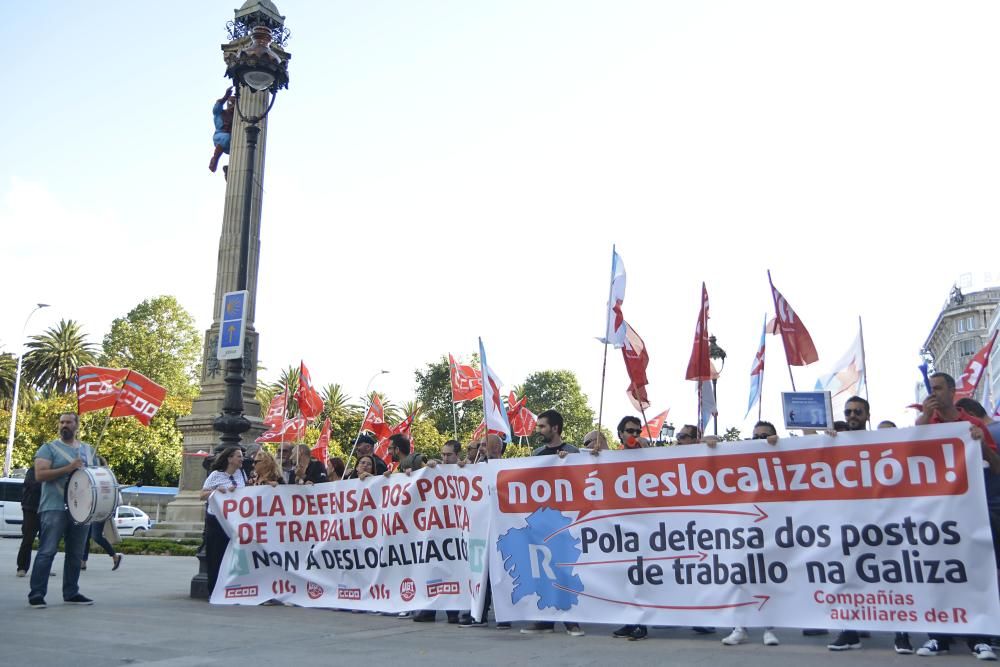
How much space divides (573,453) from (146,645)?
3563mm

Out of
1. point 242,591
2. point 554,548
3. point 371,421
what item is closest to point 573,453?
point 554,548

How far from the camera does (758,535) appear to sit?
6.64 metres

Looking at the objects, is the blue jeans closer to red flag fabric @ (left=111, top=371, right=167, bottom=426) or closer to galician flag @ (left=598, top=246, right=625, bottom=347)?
galician flag @ (left=598, top=246, right=625, bottom=347)

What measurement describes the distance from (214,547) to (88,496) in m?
1.76

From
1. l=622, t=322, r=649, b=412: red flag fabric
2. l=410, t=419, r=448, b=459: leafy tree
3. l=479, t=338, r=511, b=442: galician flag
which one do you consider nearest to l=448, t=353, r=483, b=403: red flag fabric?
l=622, t=322, r=649, b=412: red flag fabric

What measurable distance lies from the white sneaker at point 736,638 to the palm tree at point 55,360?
59.0m

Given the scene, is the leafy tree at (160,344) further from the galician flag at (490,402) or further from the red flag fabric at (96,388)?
the galician flag at (490,402)

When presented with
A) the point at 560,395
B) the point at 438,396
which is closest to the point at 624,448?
the point at 438,396

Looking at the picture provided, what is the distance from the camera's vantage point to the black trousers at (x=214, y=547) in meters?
9.59

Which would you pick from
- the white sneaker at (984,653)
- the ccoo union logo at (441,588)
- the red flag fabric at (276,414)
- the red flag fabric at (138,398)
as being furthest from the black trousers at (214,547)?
the red flag fabric at (276,414)

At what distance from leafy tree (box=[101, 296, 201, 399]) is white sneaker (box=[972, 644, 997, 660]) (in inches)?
2350

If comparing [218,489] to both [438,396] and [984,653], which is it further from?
[438,396]

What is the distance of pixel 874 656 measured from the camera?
6008 mm

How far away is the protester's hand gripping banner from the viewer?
6.03m
